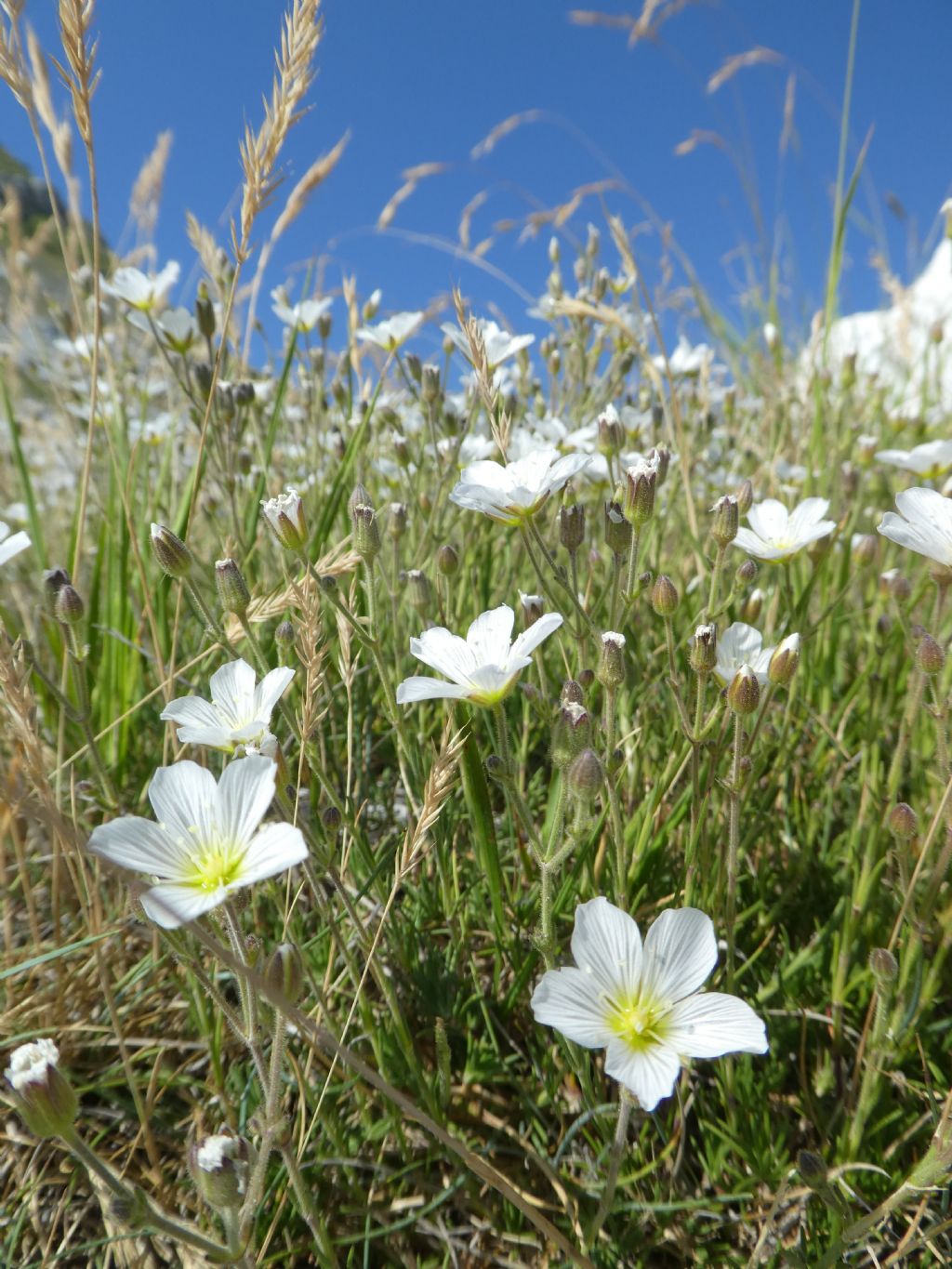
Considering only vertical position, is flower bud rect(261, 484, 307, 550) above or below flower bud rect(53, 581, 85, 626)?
above

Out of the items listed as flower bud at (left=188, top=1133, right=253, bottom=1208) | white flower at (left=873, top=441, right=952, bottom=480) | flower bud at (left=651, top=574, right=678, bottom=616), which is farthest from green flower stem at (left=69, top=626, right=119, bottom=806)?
white flower at (left=873, top=441, right=952, bottom=480)

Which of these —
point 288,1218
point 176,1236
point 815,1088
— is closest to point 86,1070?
point 288,1218

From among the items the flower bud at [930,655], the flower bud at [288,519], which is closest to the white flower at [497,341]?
the flower bud at [288,519]

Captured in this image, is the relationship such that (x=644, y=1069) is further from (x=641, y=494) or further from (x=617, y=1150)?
(x=641, y=494)

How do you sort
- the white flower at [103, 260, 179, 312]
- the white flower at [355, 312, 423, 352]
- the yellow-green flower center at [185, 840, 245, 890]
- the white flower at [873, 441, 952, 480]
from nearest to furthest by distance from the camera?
the yellow-green flower center at [185, 840, 245, 890], the white flower at [873, 441, 952, 480], the white flower at [103, 260, 179, 312], the white flower at [355, 312, 423, 352]

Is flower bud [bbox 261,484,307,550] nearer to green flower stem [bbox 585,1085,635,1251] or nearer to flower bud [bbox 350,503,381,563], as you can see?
flower bud [bbox 350,503,381,563]

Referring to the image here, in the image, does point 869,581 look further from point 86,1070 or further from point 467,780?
point 86,1070

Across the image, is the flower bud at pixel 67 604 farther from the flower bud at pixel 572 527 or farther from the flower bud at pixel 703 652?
the flower bud at pixel 703 652
